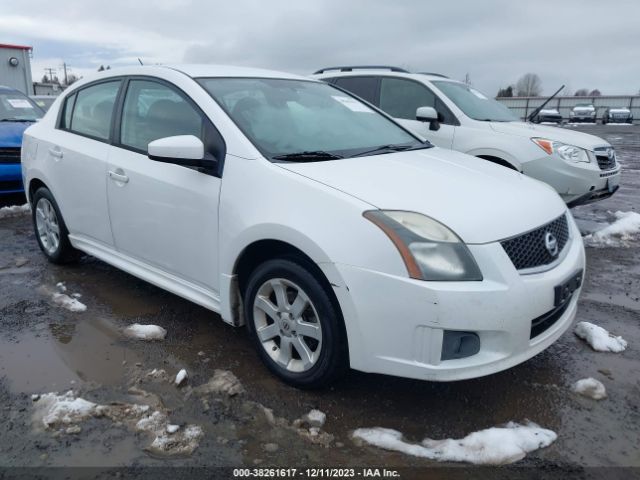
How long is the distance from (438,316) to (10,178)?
6.37m

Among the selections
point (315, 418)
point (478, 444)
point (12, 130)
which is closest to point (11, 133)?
point (12, 130)

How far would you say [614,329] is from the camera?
3727mm

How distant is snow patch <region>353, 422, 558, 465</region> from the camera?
242 cm

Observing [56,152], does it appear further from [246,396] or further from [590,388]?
[590,388]

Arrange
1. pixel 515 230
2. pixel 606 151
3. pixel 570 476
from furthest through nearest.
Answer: pixel 606 151, pixel 515 230, pixel 570 476

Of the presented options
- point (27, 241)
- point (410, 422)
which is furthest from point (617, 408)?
point (27, 241)

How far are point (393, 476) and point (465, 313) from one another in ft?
2.46

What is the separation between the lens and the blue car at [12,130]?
685 cm

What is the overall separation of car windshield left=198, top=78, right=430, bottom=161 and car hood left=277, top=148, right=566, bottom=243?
0.21m

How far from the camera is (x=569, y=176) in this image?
588 cm

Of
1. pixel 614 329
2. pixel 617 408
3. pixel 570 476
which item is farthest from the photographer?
pixel 614 329

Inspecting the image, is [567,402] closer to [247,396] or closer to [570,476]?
[570,476]

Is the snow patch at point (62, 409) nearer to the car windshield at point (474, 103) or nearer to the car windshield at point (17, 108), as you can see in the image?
the car windshield at point (474, 103)

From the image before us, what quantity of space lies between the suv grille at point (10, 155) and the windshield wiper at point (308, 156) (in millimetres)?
5302
